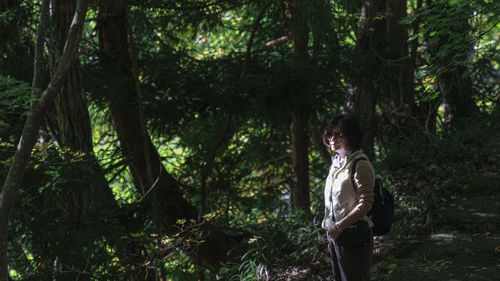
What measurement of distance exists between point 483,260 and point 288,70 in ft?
9.81

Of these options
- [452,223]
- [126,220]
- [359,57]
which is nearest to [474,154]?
[452,223]

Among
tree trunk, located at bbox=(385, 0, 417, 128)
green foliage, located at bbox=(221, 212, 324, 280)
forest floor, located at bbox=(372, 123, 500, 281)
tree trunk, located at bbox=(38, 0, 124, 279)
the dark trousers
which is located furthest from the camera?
tree trunk, located at bbox=(385, 0, 417, 128)

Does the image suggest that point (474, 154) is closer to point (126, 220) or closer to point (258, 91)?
point (258, 91)

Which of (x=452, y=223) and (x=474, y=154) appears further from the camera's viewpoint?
(x=474, y=154)

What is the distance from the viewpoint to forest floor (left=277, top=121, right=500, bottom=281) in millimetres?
4719

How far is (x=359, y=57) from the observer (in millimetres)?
6973

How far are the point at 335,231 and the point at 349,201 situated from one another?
22cm

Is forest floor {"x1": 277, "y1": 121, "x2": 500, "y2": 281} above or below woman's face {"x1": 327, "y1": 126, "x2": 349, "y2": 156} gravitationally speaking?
below

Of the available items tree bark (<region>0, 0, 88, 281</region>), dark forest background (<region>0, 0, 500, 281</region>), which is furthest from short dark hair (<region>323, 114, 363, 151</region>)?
tree bark (<region>0, 0, 88, 281</region>)

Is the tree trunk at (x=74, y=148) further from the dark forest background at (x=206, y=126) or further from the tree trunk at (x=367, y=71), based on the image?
the tree trunk at (x=367, y=71)

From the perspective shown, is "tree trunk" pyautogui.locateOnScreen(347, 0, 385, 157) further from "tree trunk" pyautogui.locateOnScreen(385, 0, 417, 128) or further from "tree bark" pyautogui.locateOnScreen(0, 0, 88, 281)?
"tree bark" pyautogui.locateOnScreen(0, 0, 88, 281)

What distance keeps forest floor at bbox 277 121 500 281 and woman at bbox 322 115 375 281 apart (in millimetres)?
1527

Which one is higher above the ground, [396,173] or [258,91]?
[258,91]

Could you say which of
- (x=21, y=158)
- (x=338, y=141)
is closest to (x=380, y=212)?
(x=338, y=141)
